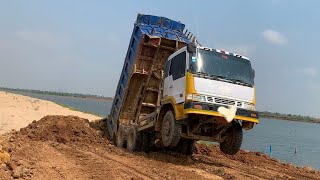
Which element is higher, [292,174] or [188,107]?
[188,107]

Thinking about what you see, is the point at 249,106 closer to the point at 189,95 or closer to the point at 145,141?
the point at 189,95

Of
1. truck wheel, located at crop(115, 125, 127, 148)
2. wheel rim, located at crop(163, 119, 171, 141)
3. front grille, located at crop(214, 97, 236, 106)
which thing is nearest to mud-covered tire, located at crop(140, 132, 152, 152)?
truck wheel, located at crop(115, 125, 127, 148)

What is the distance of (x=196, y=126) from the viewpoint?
10750mm

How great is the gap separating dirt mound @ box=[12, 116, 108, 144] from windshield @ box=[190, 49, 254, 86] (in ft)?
18.9

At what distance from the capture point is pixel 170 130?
10766 millimetres

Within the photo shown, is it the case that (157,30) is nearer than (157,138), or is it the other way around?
(157,138)

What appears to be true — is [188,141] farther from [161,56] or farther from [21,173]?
[21,173]

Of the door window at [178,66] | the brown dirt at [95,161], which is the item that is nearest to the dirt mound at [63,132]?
the brown dirt at [95,161]

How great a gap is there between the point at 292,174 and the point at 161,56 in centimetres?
556

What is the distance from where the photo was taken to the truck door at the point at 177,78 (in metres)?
10.6

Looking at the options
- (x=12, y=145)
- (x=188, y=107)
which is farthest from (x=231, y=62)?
(x=12, y=145)

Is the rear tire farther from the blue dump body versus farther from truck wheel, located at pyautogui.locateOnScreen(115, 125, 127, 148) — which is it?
the blue dump body

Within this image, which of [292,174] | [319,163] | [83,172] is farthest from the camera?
[319,163]

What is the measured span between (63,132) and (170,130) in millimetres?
5589
